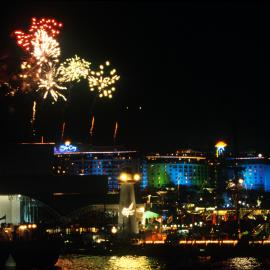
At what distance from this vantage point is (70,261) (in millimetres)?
34062

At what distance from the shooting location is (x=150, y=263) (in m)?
32.7

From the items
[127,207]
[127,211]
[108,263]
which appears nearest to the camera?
[108,263]

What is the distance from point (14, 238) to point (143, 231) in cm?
1063

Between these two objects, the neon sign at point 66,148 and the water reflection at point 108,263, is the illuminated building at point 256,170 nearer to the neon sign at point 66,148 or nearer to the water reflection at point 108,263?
the neon sign at point 66,148

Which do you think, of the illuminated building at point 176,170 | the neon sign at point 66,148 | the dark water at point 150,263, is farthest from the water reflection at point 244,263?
the illuminated building at point 176,170

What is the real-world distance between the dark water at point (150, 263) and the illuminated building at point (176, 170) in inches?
3200

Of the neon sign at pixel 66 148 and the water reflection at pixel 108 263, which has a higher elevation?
the neon sign at pixel 66 148

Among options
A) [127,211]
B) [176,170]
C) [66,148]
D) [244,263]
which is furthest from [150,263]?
[176,170]

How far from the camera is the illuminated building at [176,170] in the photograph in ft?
394

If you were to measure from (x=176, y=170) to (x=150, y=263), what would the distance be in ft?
311

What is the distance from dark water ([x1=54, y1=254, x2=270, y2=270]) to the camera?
3155 cm

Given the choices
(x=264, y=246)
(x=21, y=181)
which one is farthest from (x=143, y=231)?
(x=21, y=181)

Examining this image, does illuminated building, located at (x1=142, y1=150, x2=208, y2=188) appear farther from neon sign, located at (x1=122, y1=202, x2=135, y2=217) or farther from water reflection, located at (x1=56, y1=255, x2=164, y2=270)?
water reflection, located at (x1=56, y1=255, x2=164, y2=270)

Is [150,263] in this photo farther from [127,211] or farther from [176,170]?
[176,170]
